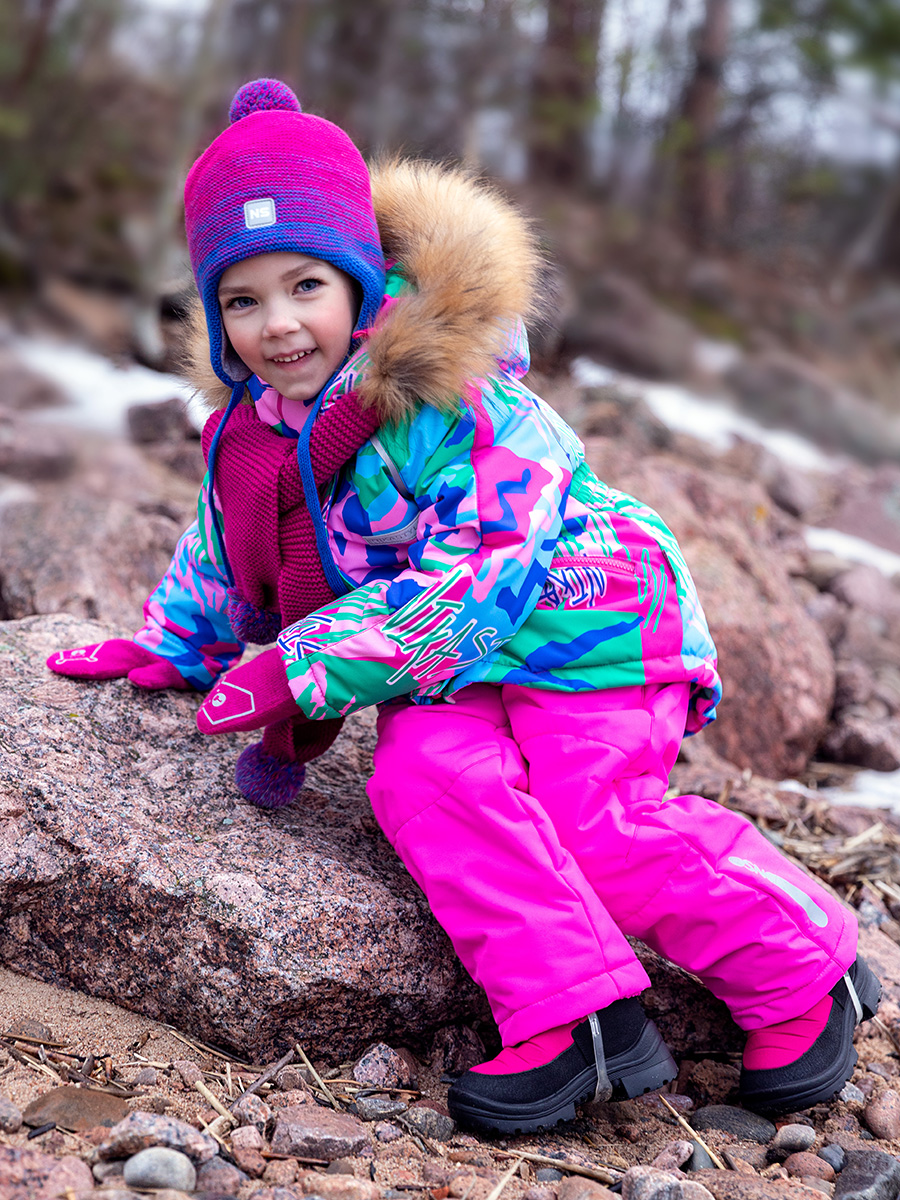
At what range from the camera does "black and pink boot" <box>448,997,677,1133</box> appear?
181cm

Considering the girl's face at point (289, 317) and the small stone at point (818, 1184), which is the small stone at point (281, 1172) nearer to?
the small stone at point (818, 1184)

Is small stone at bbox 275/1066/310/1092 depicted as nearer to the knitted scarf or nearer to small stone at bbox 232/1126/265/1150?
small stone at bbox 232/1126/265/1150

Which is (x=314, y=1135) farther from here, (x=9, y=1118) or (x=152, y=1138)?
(x=9, y=1118)

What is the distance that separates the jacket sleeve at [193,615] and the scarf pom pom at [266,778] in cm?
40

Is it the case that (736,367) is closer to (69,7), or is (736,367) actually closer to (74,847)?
(69,7)

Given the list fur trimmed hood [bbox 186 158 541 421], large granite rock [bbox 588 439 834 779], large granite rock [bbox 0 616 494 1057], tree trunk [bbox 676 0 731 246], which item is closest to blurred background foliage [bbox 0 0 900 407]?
tree trunk [bbox 676 0 731 246]

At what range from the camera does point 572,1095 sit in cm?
184

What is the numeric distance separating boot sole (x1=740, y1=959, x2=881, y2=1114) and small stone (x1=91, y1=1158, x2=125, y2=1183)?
1132 millimetres

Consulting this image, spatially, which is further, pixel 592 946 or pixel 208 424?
pixel 208 424

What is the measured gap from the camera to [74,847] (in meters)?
1.99

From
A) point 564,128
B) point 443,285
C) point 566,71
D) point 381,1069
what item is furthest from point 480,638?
point 564,128

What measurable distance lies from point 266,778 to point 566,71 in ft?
45.1

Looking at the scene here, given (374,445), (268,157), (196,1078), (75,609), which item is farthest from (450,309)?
(75,609)

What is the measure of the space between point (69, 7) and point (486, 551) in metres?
11.3
